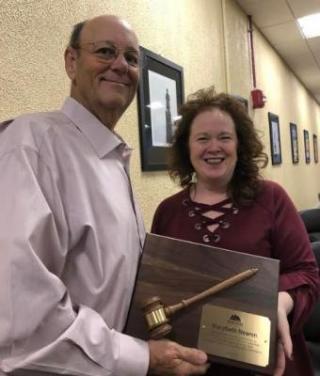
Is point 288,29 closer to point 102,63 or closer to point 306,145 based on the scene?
point 306,145

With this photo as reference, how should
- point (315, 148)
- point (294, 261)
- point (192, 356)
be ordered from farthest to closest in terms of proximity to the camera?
Result: point (315, 148) < point (294, 261) < point (192, 356)

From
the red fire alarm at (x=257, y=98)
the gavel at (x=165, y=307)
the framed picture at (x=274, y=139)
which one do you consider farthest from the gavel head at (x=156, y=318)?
the framed picture at (x=274, y=139)

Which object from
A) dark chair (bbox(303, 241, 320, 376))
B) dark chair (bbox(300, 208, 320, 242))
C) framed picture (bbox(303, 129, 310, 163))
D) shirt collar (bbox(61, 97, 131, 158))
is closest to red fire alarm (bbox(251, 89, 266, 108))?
dark chair (bbox(300, 208, 320, 242))

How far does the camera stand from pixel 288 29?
355 centimetres

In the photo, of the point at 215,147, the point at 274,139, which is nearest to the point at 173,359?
the point at 215,147

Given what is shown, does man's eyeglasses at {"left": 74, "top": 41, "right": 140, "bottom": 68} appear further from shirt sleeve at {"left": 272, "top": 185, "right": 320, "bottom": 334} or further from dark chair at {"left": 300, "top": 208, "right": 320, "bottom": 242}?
dark chair at {"left": 300, "top": 208, "right": 320, "bottom": 242}

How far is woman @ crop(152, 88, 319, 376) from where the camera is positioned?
100cm

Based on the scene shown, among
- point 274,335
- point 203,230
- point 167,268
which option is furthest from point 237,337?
point 203,230

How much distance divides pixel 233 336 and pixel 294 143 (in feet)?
14.2

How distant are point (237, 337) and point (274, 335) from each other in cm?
7

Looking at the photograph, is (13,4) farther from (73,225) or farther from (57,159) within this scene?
(73,225)

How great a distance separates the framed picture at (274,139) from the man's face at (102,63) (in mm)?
2883

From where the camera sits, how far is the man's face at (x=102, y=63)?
848mm

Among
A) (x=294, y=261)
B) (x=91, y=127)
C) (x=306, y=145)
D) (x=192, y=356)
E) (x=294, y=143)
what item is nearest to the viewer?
(x=192, y=356)
